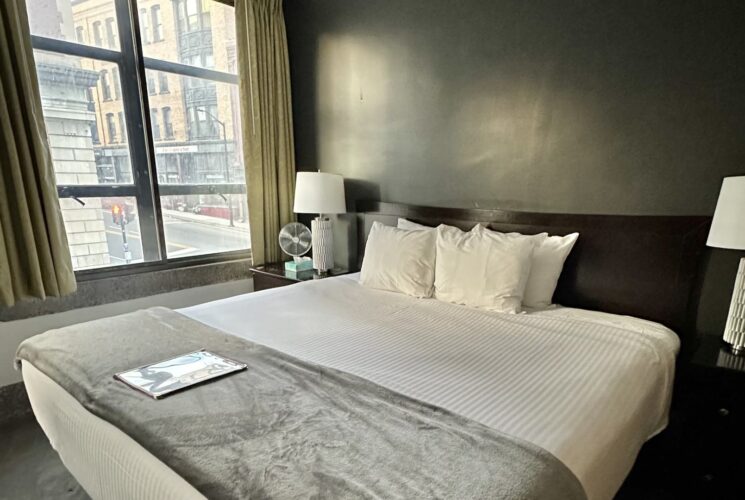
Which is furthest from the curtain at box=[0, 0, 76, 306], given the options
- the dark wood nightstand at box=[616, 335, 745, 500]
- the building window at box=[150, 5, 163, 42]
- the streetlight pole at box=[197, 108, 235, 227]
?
the dark wood nightstand at box=[616, 335, 745, 500]

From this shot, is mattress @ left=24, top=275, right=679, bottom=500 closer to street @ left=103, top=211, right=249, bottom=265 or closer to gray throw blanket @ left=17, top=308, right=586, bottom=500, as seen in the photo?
gray throw blanket @ left=17, top=308, right=586, bottom=500

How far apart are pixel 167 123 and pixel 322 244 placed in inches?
55.8

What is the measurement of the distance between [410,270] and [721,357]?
1.37 m

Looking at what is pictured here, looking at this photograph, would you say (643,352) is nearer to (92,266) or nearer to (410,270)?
(410,270)

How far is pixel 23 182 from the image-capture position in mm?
2092

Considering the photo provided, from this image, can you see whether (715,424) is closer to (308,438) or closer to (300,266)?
(308,438)

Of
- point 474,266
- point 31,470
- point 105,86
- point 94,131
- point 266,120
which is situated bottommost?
point 31,470

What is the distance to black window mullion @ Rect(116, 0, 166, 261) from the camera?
2609mm

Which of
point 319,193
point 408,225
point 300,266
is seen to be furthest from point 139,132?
point 408,225

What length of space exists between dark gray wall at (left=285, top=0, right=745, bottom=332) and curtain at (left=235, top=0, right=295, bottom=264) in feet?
0.98

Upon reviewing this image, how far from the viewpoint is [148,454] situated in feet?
3.29

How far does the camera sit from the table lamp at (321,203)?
9.43 ft

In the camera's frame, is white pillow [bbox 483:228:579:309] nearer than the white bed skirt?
No

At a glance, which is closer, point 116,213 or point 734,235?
point 734,235
